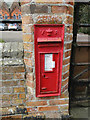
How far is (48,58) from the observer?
3.76 ft

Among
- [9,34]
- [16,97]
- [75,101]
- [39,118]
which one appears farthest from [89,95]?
[9,34]

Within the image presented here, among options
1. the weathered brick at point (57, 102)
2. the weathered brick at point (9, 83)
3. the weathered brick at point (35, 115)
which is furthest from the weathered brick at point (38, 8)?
the weathered brick at point (35, 115)

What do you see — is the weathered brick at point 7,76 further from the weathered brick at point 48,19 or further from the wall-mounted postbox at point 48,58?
the weathered brick at point 48,19

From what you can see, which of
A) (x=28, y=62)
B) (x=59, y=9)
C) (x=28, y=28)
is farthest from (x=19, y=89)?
(x=59, y=9)

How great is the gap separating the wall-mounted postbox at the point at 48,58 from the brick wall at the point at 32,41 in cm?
6

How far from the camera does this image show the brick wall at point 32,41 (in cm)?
103

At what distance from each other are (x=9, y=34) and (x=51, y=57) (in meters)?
0.67

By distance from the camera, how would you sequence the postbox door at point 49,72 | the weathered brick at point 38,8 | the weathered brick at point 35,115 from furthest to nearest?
the weathered brick at point 35,115 → the postbox door at point 49,72 → the weathered brick at point 38,8

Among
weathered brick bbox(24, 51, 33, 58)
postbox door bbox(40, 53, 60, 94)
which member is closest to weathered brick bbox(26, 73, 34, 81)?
postbox door bbox(40, 53, 60, 94)

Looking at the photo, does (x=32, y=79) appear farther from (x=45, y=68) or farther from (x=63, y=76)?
(x=63, y=76)

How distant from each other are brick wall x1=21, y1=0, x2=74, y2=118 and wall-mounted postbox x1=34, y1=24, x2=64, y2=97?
0.06 meters

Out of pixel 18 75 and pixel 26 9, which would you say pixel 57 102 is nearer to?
pixel 18 75

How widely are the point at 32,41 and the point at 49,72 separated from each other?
0.41 m

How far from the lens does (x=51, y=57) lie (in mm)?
1147
